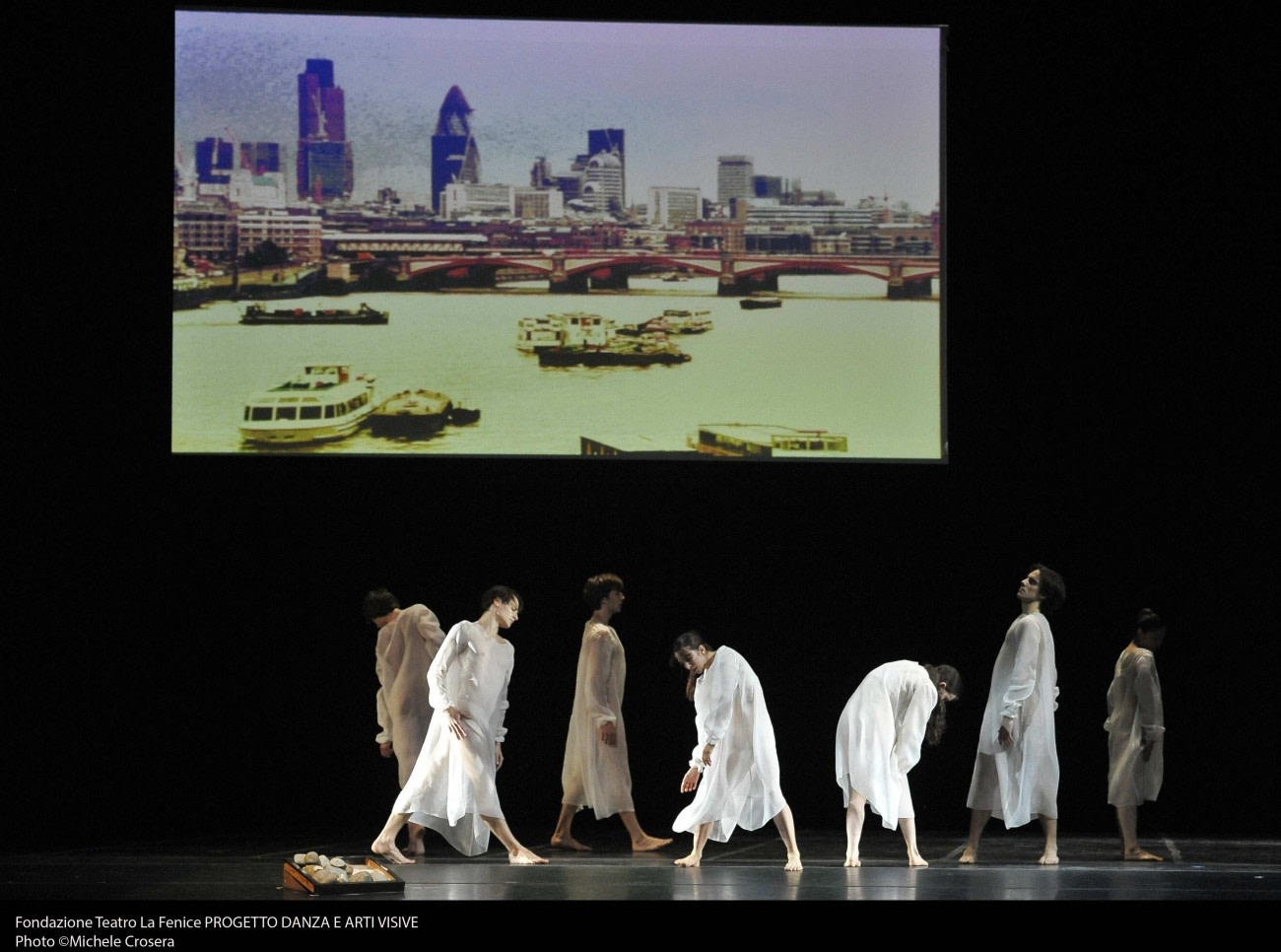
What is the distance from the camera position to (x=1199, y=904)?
6105 millimetres

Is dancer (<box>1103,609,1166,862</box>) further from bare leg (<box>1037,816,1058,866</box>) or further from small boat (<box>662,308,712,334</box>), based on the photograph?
small boat (<box>662,308,712,334</box>)

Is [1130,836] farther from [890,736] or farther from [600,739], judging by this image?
[600,739]

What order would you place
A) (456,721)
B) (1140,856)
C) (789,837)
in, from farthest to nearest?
1. (1140,856)
2. (456,721)
3. (789,837)

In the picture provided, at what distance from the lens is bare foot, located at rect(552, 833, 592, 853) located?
28.0ft

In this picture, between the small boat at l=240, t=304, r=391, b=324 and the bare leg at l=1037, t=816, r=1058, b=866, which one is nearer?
the bare leg at l=1037, t=816, r=1058, b=866

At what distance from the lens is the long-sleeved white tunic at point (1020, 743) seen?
780 centimetres

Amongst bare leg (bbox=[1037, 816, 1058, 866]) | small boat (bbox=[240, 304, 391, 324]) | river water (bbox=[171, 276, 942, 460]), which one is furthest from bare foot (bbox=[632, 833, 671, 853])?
small boat (bbox=[240, 304, 391, 324])

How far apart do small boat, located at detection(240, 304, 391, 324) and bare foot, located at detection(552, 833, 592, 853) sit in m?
2.79

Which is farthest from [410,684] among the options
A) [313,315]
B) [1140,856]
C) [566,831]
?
[1140,856]

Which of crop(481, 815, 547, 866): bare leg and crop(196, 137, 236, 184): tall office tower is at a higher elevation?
crop(196, 137, 236, 184): tall office tower

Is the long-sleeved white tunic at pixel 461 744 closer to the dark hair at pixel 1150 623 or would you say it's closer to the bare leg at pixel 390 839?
the bare leg at pixel 390 839

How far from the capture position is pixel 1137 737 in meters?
8.24

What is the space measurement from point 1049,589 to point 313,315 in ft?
13.1

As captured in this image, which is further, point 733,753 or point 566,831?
point 566,831
